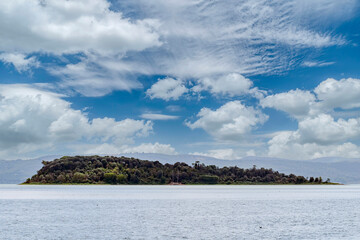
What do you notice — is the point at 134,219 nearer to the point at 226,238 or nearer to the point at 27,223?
the point at 27,223

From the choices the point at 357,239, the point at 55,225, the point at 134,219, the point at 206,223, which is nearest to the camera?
the point at 357,239

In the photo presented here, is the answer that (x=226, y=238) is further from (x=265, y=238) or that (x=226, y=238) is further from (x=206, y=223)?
(x=206, y=223)

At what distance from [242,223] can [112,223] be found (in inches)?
1049

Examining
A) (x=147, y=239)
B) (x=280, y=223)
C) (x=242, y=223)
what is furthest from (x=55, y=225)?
(x=280, y=223)

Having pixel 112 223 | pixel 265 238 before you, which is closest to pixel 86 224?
pixel 112 223

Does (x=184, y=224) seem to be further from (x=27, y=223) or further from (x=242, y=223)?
(x=27, y=223)

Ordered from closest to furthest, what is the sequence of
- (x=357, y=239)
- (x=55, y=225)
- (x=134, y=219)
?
1. (x=357, y=239)
2. (x=55, y=225)
3. (x=134, y=219)

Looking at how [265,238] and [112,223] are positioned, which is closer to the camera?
[265,238]

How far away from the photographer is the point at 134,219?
9038cm

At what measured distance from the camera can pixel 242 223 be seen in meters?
83.6

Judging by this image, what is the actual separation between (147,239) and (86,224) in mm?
23392

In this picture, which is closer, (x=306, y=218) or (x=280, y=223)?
(x=280, y=223)

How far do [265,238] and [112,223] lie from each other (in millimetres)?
33408

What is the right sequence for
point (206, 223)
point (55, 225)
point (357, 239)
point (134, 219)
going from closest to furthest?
point (357, 239)
point (55, 225)
point (206, 223)
point (134, 219)
